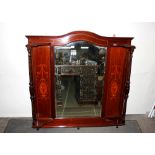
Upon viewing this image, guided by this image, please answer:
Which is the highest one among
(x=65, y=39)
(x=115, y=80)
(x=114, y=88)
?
(x=65, y=39)

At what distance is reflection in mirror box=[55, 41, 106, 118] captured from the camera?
268 cm

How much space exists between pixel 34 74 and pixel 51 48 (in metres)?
0.48

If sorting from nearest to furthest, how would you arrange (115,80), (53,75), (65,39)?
(65,39), (53,75), (115,80)

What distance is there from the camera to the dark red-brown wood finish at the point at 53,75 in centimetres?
257

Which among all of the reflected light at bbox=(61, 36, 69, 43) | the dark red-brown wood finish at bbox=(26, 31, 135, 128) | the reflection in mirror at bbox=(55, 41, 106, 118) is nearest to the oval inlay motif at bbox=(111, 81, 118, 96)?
the dark red-brown wood finish at bbox=(26, 31, 135, 128)

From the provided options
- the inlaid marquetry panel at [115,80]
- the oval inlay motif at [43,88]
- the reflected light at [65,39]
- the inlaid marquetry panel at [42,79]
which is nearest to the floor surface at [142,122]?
the inlaid marquetry panel at [115,80]

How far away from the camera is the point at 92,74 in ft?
9.28

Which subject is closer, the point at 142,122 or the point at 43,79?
the point at 43,79

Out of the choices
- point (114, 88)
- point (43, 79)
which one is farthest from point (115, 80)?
point (43, 79)

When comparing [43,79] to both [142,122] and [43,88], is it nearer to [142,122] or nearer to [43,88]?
[43,88]

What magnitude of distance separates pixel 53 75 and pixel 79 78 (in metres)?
0.41

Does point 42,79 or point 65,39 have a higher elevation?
point 65,39

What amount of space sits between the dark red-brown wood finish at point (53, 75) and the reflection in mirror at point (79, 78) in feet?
0.27

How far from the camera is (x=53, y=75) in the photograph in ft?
8.95
